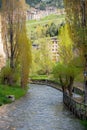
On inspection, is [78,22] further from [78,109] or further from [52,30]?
Answer: [52,30]

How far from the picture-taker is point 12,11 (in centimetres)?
6425

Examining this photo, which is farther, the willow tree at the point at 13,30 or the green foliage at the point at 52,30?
the green foliage at the point at 52,30

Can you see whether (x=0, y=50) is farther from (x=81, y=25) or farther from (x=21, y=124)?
(x=21, y=124)

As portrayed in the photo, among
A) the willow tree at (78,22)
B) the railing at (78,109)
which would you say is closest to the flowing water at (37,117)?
the railing at (78,109)

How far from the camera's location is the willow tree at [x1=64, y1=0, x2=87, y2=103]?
135ft

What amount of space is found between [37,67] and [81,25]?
242 ft

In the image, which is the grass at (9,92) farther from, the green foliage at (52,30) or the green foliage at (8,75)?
the green foliage at (52,30)

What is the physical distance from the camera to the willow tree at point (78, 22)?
4103 centimetres

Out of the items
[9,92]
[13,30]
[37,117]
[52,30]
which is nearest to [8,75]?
[13,30]

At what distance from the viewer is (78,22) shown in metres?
42.1

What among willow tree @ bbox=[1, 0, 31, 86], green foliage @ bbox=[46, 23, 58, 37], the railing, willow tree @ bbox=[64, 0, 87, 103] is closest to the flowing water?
the railing

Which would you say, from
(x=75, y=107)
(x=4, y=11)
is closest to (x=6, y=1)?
(x=4, y=11)

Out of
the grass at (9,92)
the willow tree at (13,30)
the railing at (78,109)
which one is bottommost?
the grass at (9,92)

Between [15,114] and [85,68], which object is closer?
[15,114]
